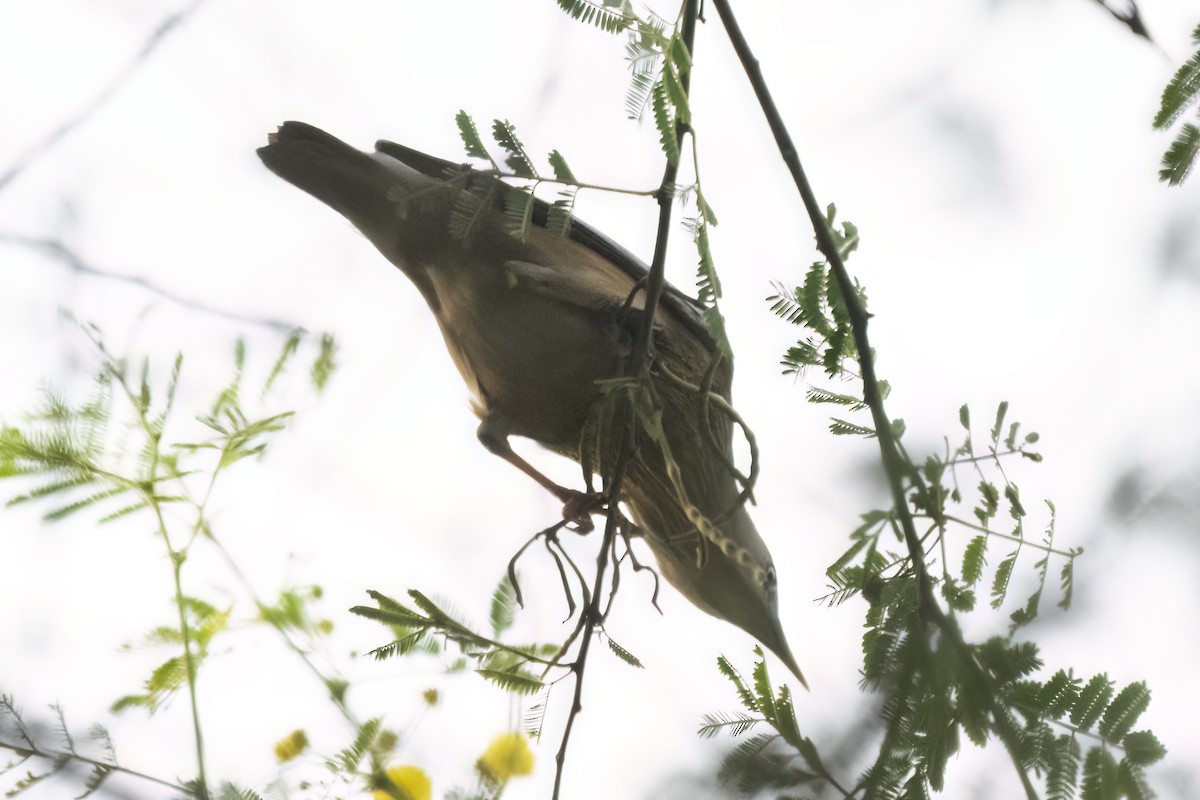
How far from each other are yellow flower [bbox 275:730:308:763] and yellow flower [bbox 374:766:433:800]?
277mm

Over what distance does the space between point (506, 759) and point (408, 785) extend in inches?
9.8

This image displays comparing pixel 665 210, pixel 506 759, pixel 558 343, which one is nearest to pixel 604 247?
pixel 558 343

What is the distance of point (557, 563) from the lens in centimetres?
313

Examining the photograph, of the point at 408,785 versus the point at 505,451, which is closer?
the point at 408,785

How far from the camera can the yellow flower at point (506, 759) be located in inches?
112

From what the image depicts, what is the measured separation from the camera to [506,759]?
2.88 metres

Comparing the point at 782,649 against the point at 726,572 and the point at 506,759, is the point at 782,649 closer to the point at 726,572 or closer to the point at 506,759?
the point at 726,572

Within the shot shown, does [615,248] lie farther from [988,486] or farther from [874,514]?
[874,514]

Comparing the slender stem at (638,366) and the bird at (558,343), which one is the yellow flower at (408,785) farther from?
the bird at (558,343)

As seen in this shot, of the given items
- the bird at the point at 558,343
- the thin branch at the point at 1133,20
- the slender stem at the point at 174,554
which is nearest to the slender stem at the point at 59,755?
the slender stem at the point at 174,554

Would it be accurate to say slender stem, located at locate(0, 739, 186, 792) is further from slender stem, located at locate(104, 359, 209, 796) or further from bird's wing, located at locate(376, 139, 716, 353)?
bird's wing, located at locate(376, 139, 716, 353)

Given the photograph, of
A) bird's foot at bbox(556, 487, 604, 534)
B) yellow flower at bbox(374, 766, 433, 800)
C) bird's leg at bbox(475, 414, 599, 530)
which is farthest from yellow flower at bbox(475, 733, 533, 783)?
bird's leg at bbox(475, 414, 599, 530)

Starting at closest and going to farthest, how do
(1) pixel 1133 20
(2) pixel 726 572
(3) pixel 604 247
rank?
(1) pixel 1133 20
(2) pixel 726 572
(3) pixel 604 247

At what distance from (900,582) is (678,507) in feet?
3.88
